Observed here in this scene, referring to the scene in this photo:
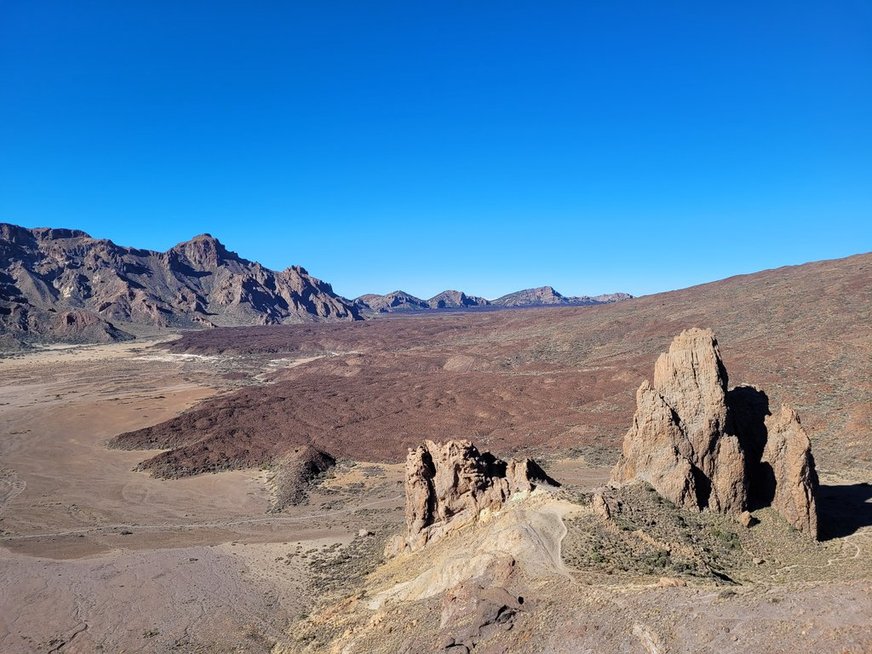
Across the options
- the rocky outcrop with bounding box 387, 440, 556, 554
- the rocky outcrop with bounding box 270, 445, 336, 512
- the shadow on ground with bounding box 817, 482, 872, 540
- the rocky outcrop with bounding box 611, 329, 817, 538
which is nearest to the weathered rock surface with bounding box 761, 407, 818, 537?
the rocky outcrop with bounding box 611, 329, 817, 538

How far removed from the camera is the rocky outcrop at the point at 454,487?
78.1 feet

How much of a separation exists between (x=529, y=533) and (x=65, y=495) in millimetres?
40291

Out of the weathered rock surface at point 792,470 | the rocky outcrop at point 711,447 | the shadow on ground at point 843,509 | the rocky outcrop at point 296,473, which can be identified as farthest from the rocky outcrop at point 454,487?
the rocky outcrop at point 296,473

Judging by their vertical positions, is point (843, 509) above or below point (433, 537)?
below

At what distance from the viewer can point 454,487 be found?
2455 cm

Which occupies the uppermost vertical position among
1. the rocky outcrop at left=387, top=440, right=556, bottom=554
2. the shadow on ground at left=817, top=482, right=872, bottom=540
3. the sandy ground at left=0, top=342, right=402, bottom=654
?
the rocky outcrop at left=387, top=440, right=556, bottom=554

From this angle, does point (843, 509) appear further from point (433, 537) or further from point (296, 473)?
point (296, 473)

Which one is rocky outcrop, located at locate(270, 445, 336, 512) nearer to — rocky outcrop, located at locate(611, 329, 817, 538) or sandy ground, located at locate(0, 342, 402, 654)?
sandy ground, located at locate(0, 342, 402, 654)

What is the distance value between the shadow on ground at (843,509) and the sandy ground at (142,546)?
77.3 ft

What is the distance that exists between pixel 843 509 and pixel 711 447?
8501 millimetres

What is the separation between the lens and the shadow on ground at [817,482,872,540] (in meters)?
22.7

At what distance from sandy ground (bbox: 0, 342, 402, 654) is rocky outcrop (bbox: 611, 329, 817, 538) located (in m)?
17.5

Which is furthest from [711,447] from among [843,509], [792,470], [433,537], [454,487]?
[433,537]

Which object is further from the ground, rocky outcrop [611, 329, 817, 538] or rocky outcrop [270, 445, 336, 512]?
rocky outcrop [611, 329, 817, 538]
